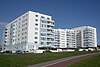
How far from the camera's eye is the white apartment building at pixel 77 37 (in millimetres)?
159750

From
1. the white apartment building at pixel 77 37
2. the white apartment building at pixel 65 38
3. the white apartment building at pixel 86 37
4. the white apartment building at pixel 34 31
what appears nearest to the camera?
the white apartment building at pixel 34 31

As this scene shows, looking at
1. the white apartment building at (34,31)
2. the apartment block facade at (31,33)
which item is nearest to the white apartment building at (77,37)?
the apartment block facade at (31,33)

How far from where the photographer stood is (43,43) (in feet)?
298

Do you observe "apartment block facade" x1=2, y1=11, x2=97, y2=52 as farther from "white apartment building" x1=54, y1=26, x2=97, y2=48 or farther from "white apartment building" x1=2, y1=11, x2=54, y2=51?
"white apartment building" x1=54, y1=26, x2=97, y2=48

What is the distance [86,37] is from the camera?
16088 cm

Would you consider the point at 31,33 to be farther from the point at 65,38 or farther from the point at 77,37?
the point at 77,37

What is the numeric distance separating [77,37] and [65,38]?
14.0 metres

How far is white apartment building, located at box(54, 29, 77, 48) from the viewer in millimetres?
163000

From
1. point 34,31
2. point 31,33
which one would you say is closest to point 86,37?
point 34,31

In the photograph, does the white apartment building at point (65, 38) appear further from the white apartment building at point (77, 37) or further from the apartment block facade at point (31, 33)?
the apartment block facade at point (31, 33)

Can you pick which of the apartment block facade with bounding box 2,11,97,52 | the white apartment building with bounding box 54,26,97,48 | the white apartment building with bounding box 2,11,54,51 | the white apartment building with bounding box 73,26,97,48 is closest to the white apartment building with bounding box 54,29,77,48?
the white apartment building with bounding box 54,26,97,48

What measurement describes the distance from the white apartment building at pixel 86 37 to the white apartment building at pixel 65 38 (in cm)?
534

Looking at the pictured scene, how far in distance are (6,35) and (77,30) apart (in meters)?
80.6

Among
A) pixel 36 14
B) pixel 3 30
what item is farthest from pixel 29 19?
pixel 3 30
